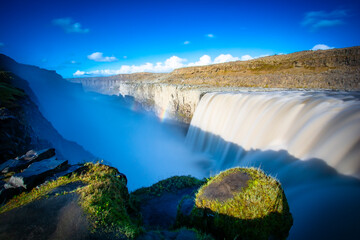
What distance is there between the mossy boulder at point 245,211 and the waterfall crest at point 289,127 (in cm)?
381

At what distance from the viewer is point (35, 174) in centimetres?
495

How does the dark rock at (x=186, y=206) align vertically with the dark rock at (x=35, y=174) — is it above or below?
below

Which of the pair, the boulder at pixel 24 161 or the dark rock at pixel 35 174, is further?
the boulder at pixel 24 161

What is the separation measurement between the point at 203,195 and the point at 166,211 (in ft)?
10.8

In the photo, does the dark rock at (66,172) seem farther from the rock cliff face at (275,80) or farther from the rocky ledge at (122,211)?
the rock cliff face at (275,80)

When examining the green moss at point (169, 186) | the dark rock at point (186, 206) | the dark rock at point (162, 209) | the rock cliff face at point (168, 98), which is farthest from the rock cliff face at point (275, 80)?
the dark rock at point (186, 206)

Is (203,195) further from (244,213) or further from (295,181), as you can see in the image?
(295,181)

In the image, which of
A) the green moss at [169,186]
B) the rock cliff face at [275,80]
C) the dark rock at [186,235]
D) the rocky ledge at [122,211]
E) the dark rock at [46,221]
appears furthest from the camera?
the rock cliff face at [275,80]

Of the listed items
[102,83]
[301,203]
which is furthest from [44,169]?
[102,83]

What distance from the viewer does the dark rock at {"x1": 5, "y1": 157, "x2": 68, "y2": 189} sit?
4.56 m

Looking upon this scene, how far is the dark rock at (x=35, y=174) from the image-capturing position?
4.56 meters

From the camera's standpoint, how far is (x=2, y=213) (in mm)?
3133

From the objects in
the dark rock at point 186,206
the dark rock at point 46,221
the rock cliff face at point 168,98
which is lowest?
the dark rock at point 186,206

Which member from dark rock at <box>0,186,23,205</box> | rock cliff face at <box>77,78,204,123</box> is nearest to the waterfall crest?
rock cliff face at <box>77,78,204,123</box>
